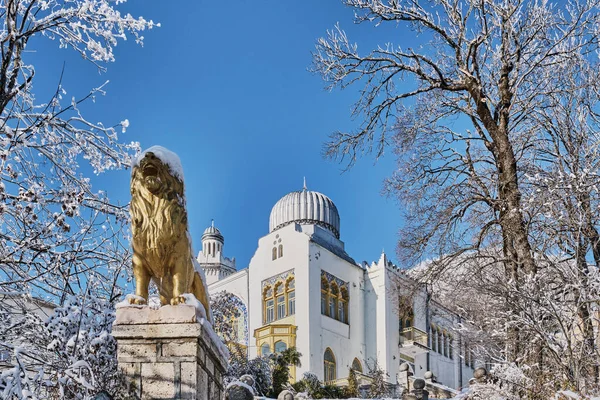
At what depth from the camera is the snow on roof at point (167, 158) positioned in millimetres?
6207

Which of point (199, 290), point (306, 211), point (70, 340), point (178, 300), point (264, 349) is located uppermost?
point (306, 211)

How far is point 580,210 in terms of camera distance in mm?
11070

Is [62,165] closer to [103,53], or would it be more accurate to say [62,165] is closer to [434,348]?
[103,53]

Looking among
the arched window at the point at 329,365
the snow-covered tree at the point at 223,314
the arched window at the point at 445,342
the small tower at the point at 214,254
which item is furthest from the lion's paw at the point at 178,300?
the small tower at the point at 214,254

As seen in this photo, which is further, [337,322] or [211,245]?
[211,245]

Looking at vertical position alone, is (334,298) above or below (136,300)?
above

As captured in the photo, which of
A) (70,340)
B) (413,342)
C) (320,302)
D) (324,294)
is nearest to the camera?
(70,340)

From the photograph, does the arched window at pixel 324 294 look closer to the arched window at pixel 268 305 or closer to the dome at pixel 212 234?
the arched window at pixel 268 305

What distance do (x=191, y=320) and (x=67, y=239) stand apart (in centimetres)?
267

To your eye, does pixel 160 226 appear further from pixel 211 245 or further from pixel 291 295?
pixel 211 245

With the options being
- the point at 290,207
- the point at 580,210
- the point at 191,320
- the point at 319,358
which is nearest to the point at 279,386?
the point at 319,358

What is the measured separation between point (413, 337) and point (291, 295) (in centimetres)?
791

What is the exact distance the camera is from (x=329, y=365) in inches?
1463

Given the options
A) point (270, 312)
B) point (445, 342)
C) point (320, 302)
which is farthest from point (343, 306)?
point (445, 342)
